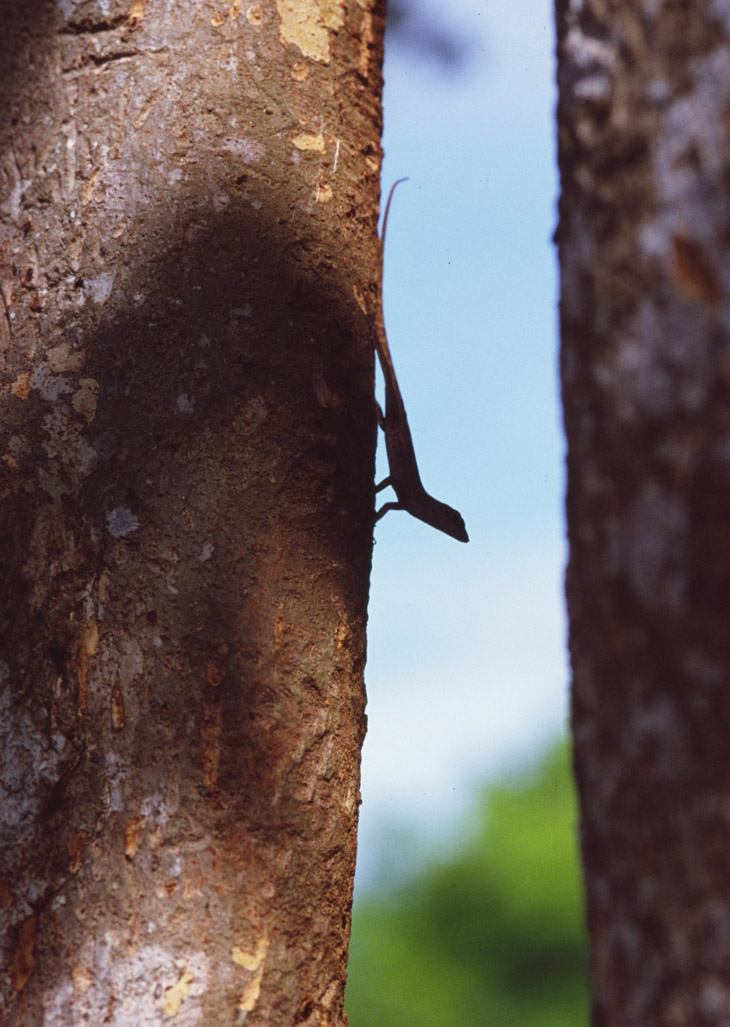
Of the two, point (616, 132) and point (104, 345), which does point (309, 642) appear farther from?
point (616, 132)

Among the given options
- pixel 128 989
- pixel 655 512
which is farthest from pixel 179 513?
pixel 655 512

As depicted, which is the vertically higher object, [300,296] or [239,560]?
[300,296]

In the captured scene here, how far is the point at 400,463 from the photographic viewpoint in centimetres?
207

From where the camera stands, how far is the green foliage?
7.10m

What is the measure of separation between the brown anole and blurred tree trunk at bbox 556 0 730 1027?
861 millimetres

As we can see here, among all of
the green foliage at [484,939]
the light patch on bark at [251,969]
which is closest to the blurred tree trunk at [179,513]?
the light patch on bark at [251,969]

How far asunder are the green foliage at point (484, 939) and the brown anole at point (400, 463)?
5.36 metres

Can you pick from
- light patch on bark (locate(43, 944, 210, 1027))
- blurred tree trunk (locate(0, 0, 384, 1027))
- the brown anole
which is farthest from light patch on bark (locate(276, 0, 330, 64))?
light patch on bark (locate(43, 944, 210, 1027))

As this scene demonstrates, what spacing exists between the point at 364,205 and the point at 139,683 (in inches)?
32.8

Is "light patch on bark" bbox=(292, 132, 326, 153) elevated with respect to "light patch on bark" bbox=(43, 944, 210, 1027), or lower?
elevated

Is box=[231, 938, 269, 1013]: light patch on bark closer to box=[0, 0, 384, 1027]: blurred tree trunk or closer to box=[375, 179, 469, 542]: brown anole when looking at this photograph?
box=[0, 0, 384, 1027]: blurred tree trunk

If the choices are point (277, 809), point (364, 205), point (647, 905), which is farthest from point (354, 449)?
point (647, 905)

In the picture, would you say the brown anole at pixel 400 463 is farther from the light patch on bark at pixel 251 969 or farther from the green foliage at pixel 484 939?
the green foliage at pixel 484 939

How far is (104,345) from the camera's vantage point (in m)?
1.25
